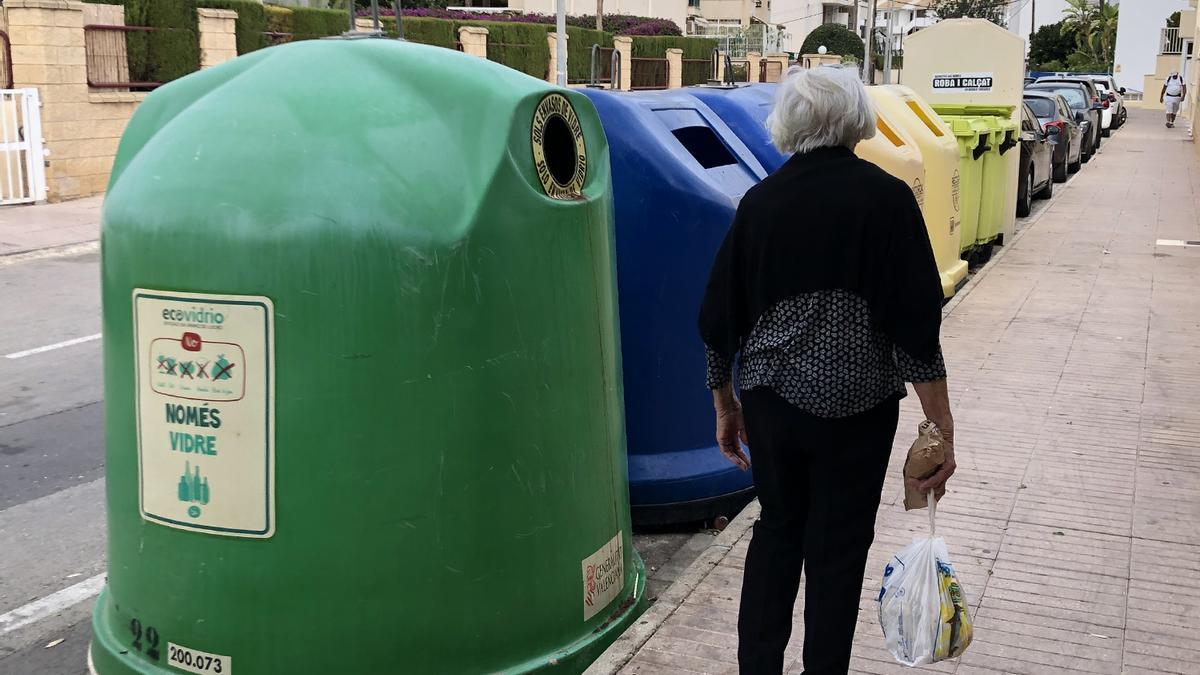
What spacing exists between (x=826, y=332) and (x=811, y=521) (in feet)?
1.65

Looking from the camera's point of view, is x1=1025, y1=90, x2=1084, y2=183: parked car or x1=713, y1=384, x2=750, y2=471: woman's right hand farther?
x1=1025, y1=90, x2=1084, y2=183: parked car

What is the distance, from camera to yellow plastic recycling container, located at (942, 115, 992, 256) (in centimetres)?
1107

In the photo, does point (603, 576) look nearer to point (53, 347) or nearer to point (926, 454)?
point (926, 454)

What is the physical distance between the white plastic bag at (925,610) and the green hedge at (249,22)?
1996cm

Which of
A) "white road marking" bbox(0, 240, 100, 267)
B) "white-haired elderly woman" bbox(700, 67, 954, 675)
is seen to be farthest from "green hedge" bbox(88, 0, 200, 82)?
"white-haired elderly woman" bbox(700, 67, 954, 675)

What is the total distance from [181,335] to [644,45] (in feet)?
132

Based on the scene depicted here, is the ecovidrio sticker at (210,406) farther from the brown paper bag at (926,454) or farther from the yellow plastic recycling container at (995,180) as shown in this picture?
the yellow plastic recycling container at (995,180)

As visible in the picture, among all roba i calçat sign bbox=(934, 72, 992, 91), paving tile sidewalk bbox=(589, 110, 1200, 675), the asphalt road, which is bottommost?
the asphalt road

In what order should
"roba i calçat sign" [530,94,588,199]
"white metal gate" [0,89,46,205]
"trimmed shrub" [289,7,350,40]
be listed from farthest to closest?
"trimmed shrub" [289,7,350,40]
"white metal gate" [0,89,46,205]
"roba i calçat sign" [530,94,588,199]

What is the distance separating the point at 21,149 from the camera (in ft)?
51.5

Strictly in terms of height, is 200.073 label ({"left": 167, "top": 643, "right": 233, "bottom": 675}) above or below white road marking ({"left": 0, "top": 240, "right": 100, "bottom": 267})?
above

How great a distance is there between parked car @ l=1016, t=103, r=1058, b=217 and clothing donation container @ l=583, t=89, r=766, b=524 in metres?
10.8

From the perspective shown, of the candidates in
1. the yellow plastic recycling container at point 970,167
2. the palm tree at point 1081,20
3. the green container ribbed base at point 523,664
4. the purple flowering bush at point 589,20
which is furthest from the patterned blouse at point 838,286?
the palm tree at point 1081,20

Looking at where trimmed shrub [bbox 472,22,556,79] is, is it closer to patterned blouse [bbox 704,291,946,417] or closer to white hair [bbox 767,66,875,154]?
white hair [bbox 767,66,875,154]
